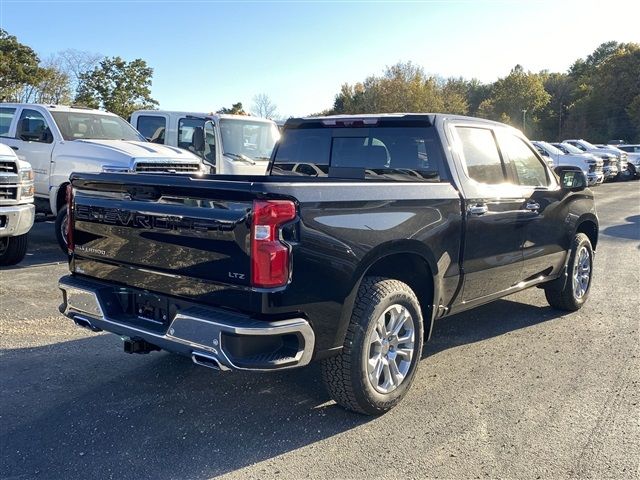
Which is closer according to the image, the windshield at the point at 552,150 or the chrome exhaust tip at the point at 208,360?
the chrome exhaust tip at the point at 208,360

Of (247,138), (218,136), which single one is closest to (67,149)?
(218,136)

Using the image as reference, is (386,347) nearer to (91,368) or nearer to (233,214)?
(233,214)

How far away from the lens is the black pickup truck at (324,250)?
3082 millimetres

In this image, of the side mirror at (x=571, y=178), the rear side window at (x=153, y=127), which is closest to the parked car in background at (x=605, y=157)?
the rear side window at (x=153, y=127)

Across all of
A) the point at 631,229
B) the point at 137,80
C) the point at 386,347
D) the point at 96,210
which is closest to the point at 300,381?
the point at 386,347

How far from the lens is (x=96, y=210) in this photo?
3.82m

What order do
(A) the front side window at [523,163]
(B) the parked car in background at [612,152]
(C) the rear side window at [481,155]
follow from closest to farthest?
(C) the rear side window at [481,155] → (A) the front side window at [523,163] → (B) the parked car in background at [612,152]

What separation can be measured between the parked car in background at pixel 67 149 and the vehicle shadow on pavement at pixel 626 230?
Result: 8.10 metres

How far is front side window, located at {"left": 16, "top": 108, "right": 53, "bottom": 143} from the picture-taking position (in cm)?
941

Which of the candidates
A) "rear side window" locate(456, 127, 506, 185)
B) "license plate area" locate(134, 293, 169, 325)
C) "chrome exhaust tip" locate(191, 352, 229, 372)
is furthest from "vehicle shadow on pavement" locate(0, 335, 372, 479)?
"rear side window" locate(456, 127, 506, 185)

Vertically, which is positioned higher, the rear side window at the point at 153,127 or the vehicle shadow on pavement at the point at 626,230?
the rear side window at the point at 153,127

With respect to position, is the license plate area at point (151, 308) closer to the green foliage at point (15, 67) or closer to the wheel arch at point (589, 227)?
the wheel arch at point (589, 227)

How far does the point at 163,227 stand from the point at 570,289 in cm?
437

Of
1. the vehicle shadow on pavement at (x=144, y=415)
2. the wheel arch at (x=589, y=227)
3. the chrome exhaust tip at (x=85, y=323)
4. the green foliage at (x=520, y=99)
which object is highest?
the green foliage at (x=520, y=99)
